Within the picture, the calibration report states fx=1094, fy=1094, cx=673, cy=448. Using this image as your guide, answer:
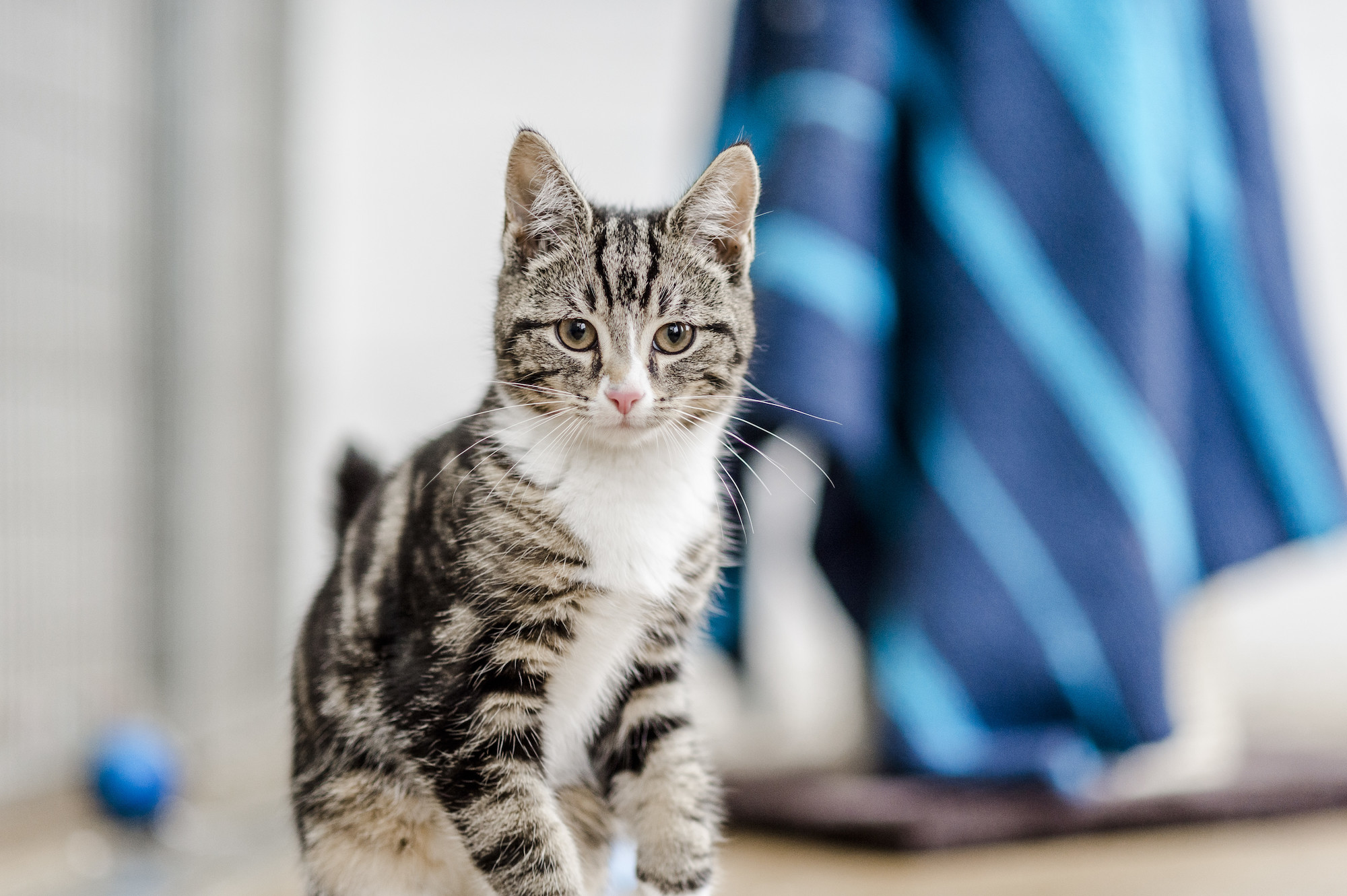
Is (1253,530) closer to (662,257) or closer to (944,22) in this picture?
(944,22)

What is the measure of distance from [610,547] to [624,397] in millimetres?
100

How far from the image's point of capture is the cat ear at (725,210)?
2.27ft

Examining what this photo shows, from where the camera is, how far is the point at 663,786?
2.42 ft

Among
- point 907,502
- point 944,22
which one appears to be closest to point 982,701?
point 907,502

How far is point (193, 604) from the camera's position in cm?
190

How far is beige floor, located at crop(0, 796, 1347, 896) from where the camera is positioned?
1.17 m

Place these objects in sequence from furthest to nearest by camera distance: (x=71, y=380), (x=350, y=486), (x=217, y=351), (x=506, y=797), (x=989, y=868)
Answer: (x=217, y=351)
(x=71, y=380)
(x=989, y=868)
(x=350, y=486)
(x=506, y=797)

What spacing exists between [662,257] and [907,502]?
0.85 metres

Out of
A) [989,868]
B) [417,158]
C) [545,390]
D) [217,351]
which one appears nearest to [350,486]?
[545,390]

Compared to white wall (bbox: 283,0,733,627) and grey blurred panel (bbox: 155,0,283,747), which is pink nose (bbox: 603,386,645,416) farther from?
white wall (bbox: 283,0,733,627)

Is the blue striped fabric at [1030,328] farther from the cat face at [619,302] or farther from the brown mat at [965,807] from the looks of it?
the cat face at [619,302]

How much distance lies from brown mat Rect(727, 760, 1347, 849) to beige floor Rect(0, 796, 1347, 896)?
2cm

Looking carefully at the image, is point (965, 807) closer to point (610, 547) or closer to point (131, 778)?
point (610, 547)

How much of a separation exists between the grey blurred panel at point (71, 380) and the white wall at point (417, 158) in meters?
0.43
